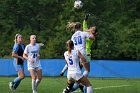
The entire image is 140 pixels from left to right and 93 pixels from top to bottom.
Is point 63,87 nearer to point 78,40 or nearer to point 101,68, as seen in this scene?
point 78,40

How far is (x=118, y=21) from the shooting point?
2208 inches

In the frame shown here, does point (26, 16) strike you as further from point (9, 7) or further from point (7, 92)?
point (7, 92)

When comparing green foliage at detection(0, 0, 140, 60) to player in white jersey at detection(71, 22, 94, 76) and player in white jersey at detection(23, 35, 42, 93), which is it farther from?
player in white jersey at detection(71, 22, 94, 76)

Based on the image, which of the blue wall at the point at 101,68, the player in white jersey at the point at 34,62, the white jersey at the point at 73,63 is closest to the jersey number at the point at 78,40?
the white jersey at the point at 73,63

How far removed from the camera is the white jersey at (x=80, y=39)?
51.9 feet

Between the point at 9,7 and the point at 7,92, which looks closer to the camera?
the point at 7,92

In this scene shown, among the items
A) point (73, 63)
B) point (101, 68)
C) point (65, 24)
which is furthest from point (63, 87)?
point (65, 24)

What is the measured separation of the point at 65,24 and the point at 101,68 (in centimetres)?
1705

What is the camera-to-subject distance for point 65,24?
5466cm

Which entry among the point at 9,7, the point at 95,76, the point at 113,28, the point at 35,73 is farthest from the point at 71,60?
the point at 9,7

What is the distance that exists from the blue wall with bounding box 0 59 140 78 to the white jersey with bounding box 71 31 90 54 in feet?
73.4

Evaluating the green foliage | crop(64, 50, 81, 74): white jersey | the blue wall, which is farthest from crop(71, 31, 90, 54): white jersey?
the green foliage

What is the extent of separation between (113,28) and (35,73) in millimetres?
37173

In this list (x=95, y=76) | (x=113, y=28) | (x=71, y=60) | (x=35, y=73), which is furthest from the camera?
(x=113, y=28)
